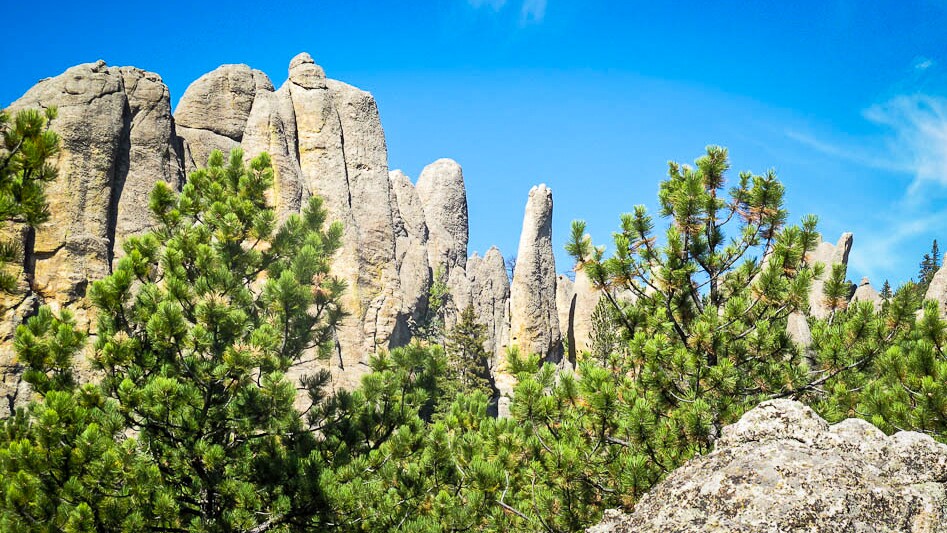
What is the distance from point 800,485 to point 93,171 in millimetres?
27134

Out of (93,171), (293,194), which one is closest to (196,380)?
(93,171)

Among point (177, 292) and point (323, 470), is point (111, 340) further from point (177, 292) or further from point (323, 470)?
point (323, 470)

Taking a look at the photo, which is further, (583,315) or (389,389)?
(583,315)

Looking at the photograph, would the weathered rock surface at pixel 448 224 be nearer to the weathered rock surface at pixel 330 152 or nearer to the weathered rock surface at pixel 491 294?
the weathered rock surface at pixel 491 294

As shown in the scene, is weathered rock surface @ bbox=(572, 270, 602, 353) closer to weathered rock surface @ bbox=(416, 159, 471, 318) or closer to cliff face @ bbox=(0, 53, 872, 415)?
cliff face @ bbox=(0, 53, 872, 415)

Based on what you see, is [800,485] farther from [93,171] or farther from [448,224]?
[448,224]

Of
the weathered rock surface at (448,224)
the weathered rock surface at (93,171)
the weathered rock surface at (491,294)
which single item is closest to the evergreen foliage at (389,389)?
the weathered rock surface at (93,171)

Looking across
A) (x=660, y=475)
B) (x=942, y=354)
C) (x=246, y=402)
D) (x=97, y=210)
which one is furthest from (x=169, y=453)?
(x=97, y=210)

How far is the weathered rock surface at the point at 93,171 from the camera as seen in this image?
23.9 metres

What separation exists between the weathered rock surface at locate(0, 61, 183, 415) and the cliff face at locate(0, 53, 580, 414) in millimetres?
43

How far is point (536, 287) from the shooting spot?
39.8 meters

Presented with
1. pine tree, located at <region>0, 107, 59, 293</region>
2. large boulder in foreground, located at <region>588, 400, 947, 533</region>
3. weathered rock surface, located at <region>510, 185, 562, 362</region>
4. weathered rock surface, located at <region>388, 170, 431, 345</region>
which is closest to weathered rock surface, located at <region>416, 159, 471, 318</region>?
weathered rock surface, located at <region>388, 170, 431, 345</region>

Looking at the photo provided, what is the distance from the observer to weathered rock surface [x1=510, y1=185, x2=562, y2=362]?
128 feet

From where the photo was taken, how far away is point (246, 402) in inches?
342
